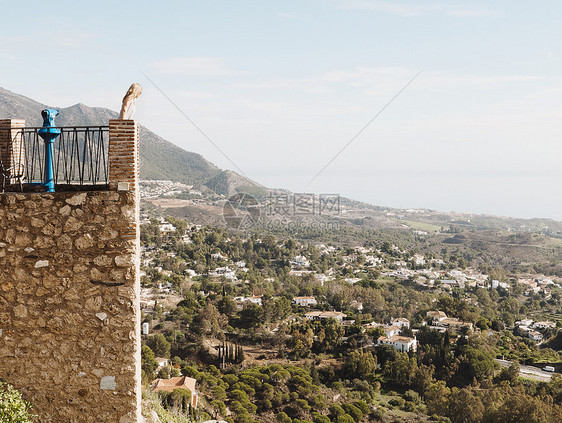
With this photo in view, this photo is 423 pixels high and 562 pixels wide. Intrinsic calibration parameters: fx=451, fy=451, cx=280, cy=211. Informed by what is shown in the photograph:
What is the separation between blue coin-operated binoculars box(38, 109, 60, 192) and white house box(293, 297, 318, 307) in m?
35.8

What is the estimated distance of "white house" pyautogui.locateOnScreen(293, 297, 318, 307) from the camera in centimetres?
3856

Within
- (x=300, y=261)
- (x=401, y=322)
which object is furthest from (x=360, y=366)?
(x=300, y=261)

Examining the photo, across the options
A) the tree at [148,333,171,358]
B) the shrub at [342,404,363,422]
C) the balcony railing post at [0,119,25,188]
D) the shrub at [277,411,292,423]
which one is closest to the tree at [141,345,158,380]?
the tree at [148,333,171,358]

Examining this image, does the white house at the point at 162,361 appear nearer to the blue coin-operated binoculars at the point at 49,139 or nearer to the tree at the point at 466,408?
the tree at the point at 466,408

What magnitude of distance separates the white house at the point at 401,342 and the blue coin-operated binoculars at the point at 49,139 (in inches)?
1121

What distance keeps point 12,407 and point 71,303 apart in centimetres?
79

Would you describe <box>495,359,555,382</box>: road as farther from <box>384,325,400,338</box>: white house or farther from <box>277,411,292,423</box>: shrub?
<box>277,411,292,423</box>: shrub

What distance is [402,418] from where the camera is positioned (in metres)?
19.8

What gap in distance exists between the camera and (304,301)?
38.8 metres

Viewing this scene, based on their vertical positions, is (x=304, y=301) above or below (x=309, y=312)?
above

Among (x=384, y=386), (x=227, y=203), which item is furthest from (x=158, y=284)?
(x=227, y=203)

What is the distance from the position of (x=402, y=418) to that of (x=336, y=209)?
76.8 m

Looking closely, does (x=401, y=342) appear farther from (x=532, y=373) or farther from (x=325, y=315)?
(x=532, y=373)

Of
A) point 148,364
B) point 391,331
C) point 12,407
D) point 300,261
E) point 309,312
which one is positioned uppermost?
point 12,407
